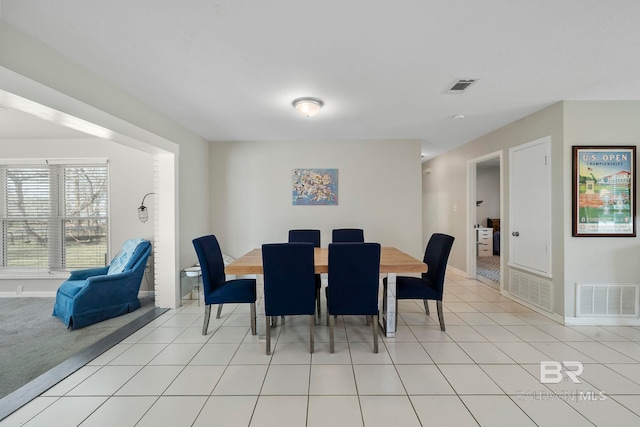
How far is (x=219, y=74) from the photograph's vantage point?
2.24m

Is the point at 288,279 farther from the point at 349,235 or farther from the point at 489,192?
the point at 489,192

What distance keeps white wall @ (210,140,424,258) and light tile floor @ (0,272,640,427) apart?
1875 mm

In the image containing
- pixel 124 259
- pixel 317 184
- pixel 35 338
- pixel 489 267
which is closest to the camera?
pixel 35 338

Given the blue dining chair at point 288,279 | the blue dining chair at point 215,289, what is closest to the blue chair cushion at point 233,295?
the blue dining chair at point 215,289

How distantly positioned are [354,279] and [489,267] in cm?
495

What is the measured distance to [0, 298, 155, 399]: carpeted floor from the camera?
2047 millimetres

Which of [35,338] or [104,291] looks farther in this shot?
[104,291]

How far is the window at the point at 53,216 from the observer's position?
3.91 meters

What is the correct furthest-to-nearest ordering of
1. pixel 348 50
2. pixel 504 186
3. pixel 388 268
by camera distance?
1. pixel 504 186
2. pixel 388 268
3. pixel 348 50

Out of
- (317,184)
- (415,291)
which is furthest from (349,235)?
(415,291)

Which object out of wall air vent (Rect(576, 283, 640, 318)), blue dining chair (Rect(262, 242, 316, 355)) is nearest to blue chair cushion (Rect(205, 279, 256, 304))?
blue dining chair (Rect(262, 242, 316, 355))

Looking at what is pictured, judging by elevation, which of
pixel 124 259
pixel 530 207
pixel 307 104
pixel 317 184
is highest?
pixel 307 104

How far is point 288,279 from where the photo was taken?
224 centimetres

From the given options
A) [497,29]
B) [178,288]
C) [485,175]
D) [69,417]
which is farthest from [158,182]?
[485,175]
